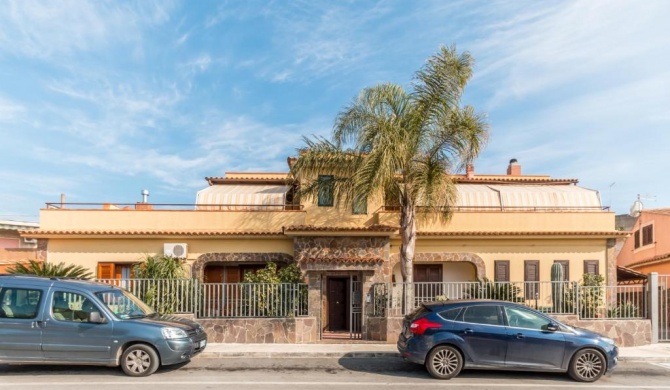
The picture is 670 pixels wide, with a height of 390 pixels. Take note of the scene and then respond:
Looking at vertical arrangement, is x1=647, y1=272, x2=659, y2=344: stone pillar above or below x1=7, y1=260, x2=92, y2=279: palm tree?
below

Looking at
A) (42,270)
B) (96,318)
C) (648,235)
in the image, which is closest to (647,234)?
(648,235)

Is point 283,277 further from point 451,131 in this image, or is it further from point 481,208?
point 481,208

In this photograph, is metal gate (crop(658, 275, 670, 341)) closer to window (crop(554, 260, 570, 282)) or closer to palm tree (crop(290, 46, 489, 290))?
window (crop(554, 260, 570, 282))

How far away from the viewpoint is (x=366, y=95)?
15.4 metres

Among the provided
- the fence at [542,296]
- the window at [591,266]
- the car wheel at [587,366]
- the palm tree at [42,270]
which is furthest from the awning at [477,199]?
the palm tree at [42,270]

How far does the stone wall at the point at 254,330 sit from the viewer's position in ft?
46.3

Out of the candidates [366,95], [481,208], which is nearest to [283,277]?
[366,95]

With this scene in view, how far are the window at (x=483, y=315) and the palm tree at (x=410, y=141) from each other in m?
5.04

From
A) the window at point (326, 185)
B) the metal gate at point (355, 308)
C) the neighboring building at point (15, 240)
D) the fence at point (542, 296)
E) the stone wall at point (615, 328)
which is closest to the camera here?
the stone wall at point (615, 328)

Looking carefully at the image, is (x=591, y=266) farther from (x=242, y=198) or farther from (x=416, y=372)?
(x=242, y=198)

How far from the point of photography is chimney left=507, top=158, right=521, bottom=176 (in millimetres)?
24567

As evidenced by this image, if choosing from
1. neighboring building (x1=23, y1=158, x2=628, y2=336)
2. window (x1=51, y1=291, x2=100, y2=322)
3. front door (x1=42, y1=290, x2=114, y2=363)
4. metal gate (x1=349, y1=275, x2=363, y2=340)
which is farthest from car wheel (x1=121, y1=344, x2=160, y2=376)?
neighboring building (x1=23, y1=158, x2=628, y2=336)

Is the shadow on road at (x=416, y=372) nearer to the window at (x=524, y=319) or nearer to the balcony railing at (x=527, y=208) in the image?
the window at (x=524, y=319)

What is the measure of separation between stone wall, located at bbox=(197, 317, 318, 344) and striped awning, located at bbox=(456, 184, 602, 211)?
853 cm
